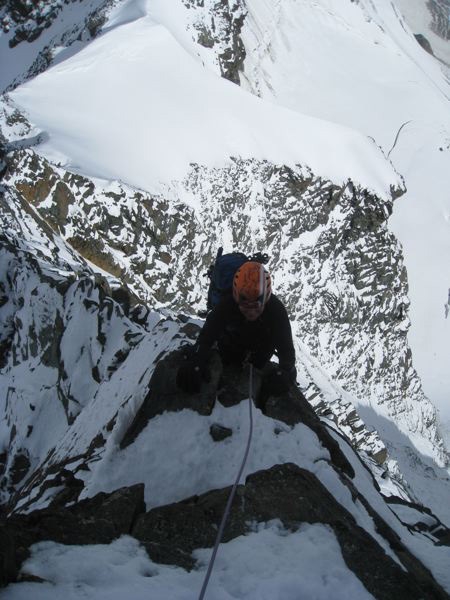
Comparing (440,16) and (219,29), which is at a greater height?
(219,29)

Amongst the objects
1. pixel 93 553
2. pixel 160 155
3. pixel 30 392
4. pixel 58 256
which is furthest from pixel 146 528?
pixel 160 155

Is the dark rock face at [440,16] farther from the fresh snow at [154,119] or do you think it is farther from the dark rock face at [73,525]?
the dark rock face at [73,525]

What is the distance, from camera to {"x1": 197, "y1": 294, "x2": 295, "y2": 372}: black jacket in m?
4.96

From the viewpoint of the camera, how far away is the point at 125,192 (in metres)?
19.0

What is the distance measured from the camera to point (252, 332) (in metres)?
5.28

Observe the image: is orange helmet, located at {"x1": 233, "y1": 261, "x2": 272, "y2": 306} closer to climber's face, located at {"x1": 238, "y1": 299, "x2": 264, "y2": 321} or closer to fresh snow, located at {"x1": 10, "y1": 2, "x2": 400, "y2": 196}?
climber's face, located at {"x1": 238, "y1": 299, "x2": 264, "y2": 321}

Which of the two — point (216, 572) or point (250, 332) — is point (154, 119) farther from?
point (216, 572)

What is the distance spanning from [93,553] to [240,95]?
30.5 m

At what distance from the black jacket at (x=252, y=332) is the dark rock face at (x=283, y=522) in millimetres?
1103

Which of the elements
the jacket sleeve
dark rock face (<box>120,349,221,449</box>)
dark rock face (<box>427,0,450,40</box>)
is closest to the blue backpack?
dark rock face (<box>120,349,221,449</box>)

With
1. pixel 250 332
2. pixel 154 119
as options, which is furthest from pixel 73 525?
pixel 154 119

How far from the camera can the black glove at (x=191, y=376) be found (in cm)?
509

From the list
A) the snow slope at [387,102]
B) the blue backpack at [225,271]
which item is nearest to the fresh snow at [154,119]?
the blue backpack at [225,271]

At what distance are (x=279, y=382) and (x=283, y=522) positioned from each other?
151 cm
